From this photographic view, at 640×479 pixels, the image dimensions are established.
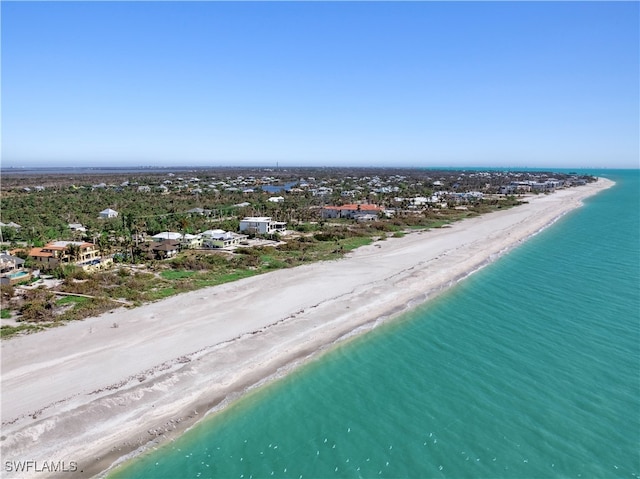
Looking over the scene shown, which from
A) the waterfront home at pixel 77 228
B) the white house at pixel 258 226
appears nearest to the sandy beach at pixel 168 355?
the white house at pixel 258 226

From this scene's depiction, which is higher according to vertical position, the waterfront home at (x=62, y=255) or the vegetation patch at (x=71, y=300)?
the waterfront home at (x=62, y=255)

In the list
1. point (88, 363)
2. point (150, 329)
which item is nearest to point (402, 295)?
point (150, 329)

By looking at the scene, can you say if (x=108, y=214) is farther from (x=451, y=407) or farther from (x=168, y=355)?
(x=451, y=407)

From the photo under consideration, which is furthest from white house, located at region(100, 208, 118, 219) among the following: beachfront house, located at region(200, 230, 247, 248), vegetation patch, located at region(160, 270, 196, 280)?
vegetation patch, located at region(160, 270, 196, 280)

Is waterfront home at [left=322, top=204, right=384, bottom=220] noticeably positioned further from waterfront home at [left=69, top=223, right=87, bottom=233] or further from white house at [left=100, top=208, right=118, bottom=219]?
waterfront home at [left=69, top=223, right=87, bottom=233]

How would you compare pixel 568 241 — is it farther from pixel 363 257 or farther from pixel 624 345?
pixel 624 345
